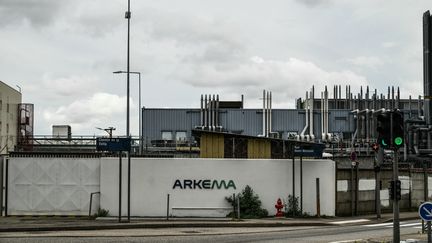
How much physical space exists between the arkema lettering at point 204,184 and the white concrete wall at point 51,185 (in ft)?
11.6

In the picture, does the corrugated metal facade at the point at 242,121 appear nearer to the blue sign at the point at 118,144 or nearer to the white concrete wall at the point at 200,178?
the white concrete wall at the point at 200,178

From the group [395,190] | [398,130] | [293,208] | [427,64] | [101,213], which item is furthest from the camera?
[293,208]

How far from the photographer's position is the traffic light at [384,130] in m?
14.9

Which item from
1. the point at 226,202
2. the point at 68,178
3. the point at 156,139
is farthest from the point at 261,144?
the point at 156,139

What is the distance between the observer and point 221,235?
792 inches

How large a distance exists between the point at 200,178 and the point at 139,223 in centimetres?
475

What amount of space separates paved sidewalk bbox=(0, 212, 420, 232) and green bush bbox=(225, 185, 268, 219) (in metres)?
0.93

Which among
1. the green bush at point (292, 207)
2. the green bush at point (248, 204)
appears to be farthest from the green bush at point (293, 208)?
the green bush at point (248, 204)

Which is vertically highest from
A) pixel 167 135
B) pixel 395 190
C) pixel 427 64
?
pixel 427 64

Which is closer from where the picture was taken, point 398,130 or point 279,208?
point 398,130

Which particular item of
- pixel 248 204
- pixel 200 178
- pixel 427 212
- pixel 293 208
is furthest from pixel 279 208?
pixel 427 212

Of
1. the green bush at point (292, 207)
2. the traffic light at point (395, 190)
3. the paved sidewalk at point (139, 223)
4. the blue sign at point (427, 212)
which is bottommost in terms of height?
the paved sidewalk at point (139, 223)

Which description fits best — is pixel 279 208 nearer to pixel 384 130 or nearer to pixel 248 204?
pixel 248 204

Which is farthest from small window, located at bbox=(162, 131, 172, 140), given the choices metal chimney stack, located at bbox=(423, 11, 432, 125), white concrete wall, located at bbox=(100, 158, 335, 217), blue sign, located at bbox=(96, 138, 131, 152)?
metal chimney stack, located at bbox=(423, 11, 432, 125)
